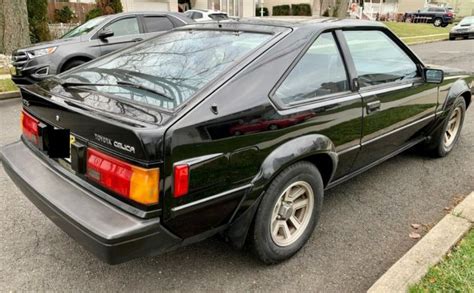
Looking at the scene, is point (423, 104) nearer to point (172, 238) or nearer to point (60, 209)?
point (172, 238)

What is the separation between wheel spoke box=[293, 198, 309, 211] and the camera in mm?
2699

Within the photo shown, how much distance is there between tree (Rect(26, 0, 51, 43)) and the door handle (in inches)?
519

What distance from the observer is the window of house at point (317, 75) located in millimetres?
2525

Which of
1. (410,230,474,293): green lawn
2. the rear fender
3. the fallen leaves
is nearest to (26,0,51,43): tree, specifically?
the rear fender

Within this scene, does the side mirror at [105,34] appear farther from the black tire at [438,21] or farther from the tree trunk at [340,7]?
the black tire at [438,21]

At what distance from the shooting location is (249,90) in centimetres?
228

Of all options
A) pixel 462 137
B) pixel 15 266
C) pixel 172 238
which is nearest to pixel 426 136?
pixel 462 137

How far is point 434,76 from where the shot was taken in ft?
12.0

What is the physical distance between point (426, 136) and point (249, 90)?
272 cm

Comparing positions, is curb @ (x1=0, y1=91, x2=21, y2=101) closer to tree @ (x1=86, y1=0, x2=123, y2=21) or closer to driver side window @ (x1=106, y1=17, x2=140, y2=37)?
driver side window @ (x1=106, y1=17, x2=140, y2=37)

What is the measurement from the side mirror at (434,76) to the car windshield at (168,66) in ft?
6.27

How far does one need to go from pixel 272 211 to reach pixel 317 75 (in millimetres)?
1024

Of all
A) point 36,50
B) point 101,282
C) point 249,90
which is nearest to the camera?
point 249,90

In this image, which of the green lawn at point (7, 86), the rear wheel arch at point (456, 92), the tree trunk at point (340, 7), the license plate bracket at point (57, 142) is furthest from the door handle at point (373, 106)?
the tree trunk at point (340, 7)
